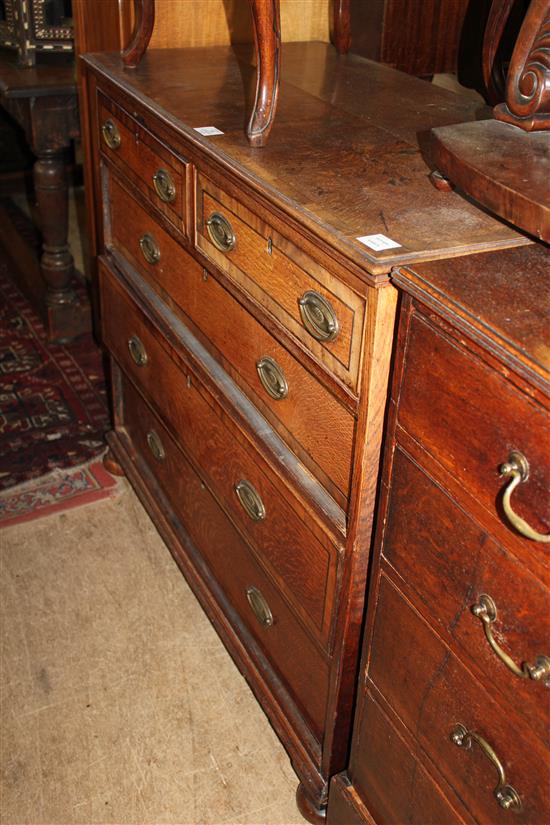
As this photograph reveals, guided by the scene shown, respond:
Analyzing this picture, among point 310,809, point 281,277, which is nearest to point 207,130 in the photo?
point 281,277

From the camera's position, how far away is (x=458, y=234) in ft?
3.86

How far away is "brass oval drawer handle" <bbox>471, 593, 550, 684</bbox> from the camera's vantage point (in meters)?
0.98

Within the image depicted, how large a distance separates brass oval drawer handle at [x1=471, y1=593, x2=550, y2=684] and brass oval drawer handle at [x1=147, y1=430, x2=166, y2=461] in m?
1.27

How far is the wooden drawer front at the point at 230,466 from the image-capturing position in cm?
149

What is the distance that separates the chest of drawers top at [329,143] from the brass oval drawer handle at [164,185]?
77mm

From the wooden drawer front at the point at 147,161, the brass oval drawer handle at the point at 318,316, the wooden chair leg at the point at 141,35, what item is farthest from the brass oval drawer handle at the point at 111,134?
the brass oval drawer handle at the point at 318,316

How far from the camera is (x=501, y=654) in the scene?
1.02 m

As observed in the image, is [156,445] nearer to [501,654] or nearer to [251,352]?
[251,352]

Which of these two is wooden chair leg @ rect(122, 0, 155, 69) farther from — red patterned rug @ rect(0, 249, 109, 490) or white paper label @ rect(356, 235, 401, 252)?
red patterned rug @ rect(0, 249, 109, 490)

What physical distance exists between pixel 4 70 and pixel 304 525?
7.39 feet

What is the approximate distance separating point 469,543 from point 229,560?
94cm

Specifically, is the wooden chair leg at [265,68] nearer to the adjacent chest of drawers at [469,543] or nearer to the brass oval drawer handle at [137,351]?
the adjacent chest of drawers at [469,543]

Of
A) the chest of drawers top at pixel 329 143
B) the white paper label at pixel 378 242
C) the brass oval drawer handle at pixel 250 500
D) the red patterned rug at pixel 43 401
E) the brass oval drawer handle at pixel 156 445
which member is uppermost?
the chest of drawers top at pixel 329 143

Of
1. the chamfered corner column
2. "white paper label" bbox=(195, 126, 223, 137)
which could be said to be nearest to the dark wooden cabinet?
"white paper label" bbox=(195, 126, 223, 137)
